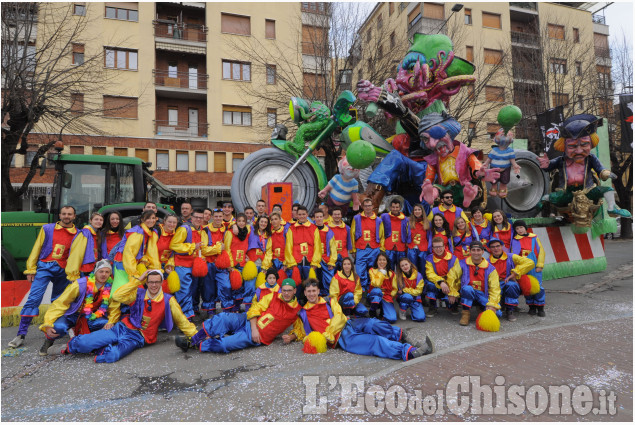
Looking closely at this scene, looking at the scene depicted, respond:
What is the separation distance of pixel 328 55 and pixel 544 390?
12197 millimetres

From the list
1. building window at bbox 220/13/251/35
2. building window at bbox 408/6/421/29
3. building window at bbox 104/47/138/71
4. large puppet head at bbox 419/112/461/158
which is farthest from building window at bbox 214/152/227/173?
large puppet head at bbox 419/112/461/158

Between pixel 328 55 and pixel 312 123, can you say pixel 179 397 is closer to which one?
pixel 312 123

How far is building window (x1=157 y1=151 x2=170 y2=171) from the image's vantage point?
22344 mm

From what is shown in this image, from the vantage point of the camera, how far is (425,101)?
285 inches

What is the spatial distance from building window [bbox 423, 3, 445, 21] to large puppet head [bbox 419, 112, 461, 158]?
15.6 m

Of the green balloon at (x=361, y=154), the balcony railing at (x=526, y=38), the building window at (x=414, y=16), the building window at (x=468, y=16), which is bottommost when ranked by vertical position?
the green balloon at (x=361, y=154)

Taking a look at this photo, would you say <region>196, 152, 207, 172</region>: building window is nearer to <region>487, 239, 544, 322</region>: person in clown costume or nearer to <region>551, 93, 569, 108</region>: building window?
<region>551, 93, 569, 108</region>: building window

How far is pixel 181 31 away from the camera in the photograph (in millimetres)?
23250

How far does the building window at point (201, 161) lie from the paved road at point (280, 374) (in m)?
19.4

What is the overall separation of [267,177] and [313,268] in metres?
3.19

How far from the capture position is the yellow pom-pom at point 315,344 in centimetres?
390

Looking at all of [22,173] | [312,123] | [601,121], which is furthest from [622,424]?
[22,173]

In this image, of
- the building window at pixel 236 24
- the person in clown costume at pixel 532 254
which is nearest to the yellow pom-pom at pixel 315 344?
the person in clown costume at pixel 532 254

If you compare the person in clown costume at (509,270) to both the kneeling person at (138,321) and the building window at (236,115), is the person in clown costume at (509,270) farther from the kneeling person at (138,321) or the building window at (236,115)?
the building window at (236,115)
